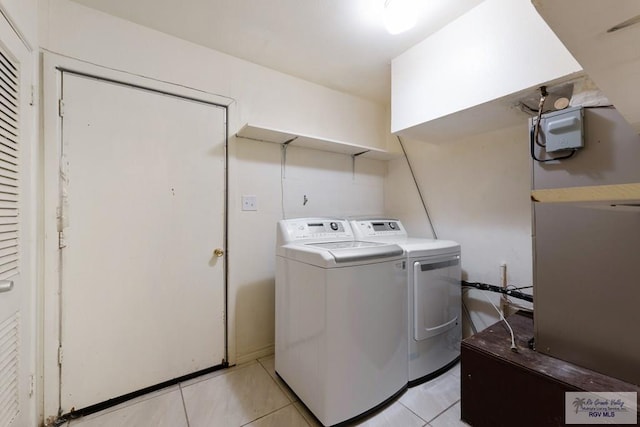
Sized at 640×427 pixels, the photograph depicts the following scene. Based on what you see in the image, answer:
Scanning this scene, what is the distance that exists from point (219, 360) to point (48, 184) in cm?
155

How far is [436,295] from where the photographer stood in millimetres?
1778

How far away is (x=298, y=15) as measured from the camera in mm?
1611

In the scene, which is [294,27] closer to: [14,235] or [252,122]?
[252,122]

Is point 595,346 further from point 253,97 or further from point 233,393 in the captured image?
point 253,97

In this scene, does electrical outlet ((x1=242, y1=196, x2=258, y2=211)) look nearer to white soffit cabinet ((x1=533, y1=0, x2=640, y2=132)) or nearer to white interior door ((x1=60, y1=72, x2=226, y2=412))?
white interior door ((x1=60, y1=72, x2=226, y2=412))

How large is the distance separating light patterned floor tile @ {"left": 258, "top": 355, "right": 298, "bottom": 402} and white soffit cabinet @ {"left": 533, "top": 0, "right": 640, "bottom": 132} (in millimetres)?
1959

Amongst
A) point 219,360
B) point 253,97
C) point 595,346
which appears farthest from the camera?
point 253,97

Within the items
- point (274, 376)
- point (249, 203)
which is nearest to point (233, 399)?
point (274, 376)

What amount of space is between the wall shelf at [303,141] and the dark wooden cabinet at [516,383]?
1.71 metres

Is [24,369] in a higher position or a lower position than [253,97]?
lower

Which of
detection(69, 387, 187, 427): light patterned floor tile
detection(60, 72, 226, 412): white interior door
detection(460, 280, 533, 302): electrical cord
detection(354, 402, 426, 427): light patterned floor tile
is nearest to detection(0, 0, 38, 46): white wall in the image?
detection(60, 72, 226, 412): white interior door

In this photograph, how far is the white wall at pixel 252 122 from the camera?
5.16 feet

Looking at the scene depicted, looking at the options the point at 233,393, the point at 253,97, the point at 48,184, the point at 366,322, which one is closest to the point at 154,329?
the point at 233,393

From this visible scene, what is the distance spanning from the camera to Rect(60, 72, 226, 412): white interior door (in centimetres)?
150
